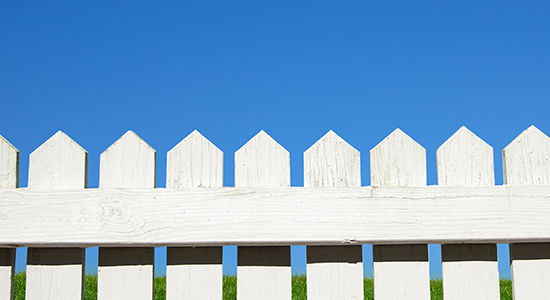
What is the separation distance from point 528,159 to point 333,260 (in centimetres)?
102

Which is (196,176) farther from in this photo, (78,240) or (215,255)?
(78,240)

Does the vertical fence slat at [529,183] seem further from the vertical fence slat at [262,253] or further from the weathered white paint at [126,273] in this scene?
the weathered white paint at [126,273]

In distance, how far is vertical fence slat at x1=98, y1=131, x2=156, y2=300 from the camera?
2182 mm

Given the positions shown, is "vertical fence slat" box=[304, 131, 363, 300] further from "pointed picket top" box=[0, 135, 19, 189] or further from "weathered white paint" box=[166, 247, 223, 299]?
"pointed picket top" box=[0, 135, 19, 189]

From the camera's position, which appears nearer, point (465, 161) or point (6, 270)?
point (465, 161)

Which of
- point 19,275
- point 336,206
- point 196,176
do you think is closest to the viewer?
point 336,206

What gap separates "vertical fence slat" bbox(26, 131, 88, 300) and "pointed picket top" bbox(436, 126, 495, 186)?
1656 mm

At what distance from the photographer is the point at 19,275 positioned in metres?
5.47

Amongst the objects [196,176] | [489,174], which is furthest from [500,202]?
[196,176]

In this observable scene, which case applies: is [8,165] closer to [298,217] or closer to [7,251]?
[7,251]

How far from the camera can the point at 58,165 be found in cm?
224

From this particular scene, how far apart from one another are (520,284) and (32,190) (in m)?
2.27

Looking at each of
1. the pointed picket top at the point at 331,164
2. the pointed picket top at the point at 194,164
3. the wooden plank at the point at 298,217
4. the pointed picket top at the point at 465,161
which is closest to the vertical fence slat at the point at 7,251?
the wooden plank at the point at 298,217

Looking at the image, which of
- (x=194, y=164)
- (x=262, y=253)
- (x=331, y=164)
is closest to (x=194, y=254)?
(x=262, y=253)
